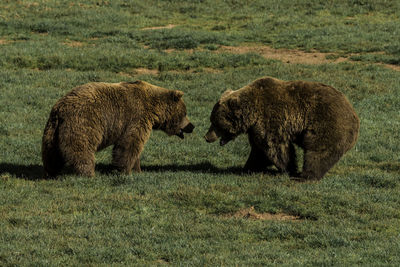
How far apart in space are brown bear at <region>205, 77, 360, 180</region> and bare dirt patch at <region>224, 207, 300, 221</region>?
1821 mm

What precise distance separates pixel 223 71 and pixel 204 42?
3856mm

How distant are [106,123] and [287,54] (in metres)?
12.4

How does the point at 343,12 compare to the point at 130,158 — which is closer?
the point at 130,158

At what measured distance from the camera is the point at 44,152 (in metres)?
10.3

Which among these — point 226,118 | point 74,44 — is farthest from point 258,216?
point 74,44

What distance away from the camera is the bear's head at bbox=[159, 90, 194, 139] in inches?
455

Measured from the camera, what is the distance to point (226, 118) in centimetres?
1143

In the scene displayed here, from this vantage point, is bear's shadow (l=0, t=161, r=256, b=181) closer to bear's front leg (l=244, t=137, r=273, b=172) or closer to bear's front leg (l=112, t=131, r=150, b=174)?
bear's front leg (l=244, t=137, r=273, b=172)

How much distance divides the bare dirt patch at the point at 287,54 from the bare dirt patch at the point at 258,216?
39.6 ft

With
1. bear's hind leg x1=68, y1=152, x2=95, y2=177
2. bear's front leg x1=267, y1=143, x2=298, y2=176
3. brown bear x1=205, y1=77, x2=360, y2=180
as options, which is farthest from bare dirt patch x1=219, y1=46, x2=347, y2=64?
bear's hind leg x1=68, y1=152, x2=95, y2=177

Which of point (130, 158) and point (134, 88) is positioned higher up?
point (134, 88)

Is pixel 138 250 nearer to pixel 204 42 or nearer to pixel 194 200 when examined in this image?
pixel 194 200

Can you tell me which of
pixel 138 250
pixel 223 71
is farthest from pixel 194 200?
pixel 223 71

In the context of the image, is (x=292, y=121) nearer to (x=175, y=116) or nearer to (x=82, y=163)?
(x=175, y=116)
